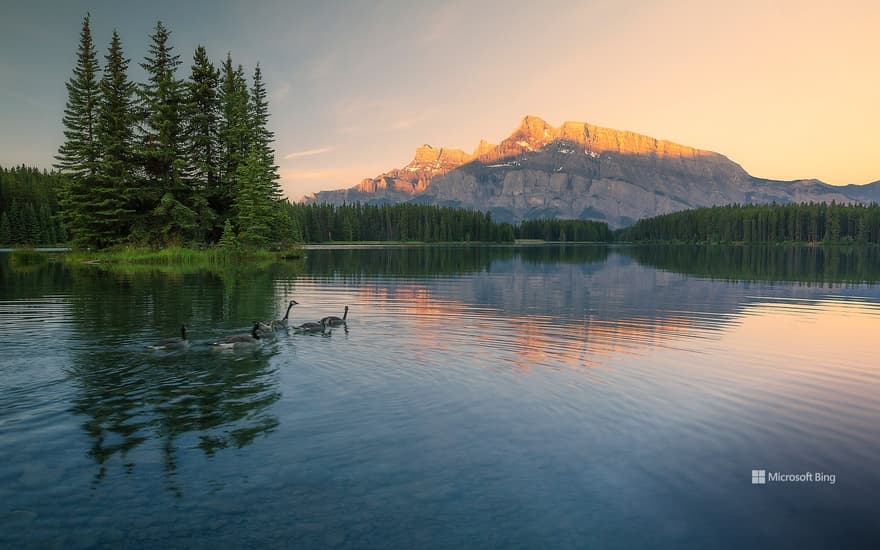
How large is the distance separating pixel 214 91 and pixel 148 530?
78.6 m

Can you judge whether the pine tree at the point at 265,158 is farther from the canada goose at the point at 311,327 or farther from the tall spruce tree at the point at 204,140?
the canada goose at the point at 311,327

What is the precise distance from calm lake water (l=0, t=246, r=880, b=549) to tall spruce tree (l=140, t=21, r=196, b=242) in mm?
46215

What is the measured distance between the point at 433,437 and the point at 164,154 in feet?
232

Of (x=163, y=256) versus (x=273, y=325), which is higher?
(x=163, y=256)

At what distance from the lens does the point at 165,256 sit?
66.4 m

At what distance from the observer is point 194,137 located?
2825 inches

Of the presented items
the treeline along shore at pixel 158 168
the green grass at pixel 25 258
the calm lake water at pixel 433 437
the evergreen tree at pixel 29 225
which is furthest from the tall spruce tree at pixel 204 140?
the evergreen tree at pixel 29 225

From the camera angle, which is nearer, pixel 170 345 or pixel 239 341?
pixel 170 345

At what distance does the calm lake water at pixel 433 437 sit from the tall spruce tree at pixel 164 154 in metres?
46.2

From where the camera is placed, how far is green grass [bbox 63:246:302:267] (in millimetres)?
66500

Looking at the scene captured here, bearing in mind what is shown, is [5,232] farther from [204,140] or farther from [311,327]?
[311,327]

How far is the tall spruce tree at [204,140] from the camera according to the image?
71625 mm

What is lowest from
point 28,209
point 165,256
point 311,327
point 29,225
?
point 311,327

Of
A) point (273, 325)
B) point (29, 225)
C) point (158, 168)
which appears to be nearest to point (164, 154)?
point (158, 168)
